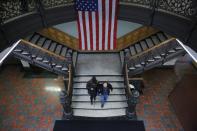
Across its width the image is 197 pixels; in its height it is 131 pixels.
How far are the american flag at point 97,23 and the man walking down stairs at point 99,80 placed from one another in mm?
1879

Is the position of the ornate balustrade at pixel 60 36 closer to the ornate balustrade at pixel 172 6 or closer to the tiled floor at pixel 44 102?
the tiled floor at pixel 44 102

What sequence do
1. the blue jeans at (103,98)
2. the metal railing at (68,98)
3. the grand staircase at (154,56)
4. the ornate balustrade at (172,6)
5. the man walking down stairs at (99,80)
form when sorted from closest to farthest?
the ornate balustrade at (172,6) → the metal railing at (68,98) → the grand staircase at (154,56) → the blue jeans at (103,98) → the man walking down stairs at (99,80)

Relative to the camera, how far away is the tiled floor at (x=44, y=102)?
11.1 metres

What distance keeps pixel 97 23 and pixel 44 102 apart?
5.41m

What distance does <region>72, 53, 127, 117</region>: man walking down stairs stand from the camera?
1109cm

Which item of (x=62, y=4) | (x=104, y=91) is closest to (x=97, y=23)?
(x=62, y=4)

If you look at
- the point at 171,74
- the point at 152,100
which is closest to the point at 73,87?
the point at 152,100

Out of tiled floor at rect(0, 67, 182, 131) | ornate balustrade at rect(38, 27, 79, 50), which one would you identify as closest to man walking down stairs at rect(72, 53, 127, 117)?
ornate balustrade at rect(38, 27, 79, 50)

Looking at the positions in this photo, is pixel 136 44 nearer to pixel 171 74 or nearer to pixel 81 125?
pixel 171 74

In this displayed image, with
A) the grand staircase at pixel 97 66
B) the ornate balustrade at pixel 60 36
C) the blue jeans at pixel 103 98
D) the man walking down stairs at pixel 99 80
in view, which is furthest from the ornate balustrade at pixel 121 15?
the ornate balustrade at pixel 60 36

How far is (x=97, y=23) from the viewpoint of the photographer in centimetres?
962

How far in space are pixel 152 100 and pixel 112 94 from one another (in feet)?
7.78

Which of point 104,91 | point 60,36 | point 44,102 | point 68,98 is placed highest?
point 60,36

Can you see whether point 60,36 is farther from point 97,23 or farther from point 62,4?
point 62,4
